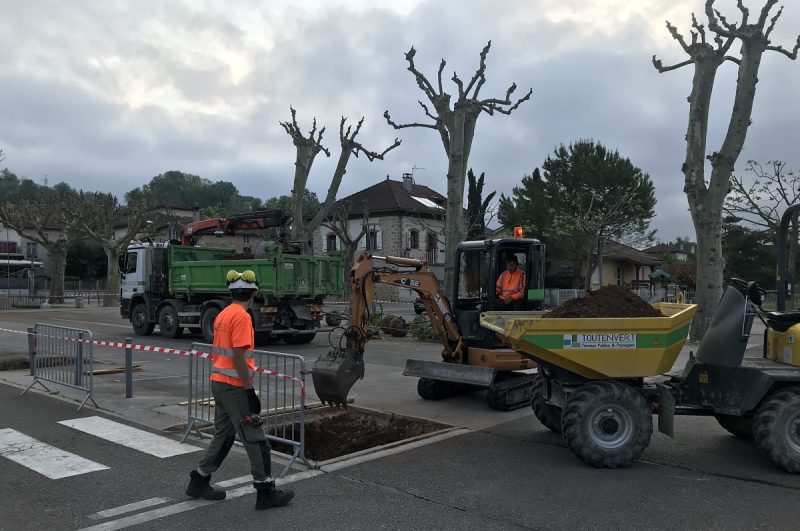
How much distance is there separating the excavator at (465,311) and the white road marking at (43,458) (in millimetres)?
3090

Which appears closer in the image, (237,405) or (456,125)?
(237,405)

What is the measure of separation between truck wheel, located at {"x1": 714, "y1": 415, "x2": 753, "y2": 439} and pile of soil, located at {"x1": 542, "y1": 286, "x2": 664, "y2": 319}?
153cm

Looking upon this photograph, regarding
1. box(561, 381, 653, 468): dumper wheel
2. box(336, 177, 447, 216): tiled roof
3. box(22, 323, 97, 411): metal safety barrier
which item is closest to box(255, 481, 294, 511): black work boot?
box(561, 381, 653, 468): dumper wheel

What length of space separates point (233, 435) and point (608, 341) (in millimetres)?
3579

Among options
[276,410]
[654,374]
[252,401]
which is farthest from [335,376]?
[654,374]

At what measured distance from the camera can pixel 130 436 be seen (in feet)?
24.2

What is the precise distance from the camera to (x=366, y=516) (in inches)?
194

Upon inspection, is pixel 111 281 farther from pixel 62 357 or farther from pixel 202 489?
pixel 202 489

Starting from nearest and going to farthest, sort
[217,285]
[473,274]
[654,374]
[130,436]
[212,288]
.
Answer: [654,374]
[130,436]
[473,274]
[217,285]
[212,288]

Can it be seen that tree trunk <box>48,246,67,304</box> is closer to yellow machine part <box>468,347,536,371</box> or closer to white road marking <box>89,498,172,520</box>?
yellow machine part <box>468,347,536,371</box>

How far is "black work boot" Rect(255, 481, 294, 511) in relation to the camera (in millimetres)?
5062

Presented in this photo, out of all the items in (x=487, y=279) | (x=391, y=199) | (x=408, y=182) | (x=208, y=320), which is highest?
(x=408, y=182)

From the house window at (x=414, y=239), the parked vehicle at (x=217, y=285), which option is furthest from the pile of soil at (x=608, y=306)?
the house window at (x=414, y=239)

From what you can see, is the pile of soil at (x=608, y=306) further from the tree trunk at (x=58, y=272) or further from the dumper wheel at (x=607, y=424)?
the tree trunk at (x=58, y=272)
